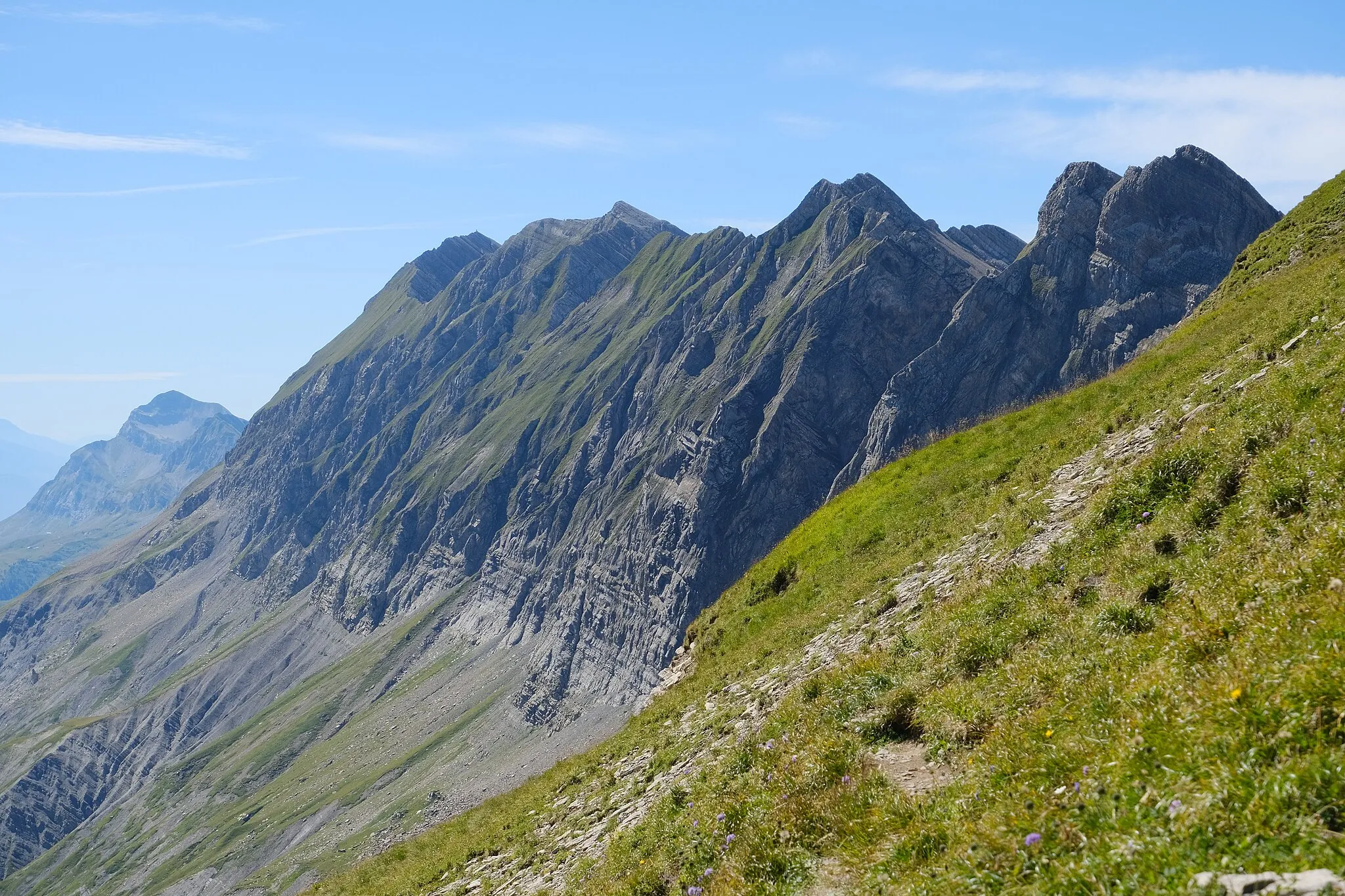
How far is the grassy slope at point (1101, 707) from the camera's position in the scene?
7.13 m

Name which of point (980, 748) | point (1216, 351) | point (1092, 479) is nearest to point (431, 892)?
point (980, 748)

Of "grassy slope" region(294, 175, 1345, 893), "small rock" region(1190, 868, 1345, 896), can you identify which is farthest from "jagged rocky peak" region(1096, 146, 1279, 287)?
"small rock" region(1190, 868, 1345, 896)

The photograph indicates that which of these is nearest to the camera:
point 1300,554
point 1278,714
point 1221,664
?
point 1278,714

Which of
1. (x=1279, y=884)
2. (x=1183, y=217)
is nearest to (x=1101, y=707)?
(x=1279, y=884)

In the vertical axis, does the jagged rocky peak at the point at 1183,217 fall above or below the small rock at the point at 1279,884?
above

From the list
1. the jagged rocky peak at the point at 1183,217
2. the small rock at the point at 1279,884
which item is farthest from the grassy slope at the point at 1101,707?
the jagged rocky peak at the point at 1183,217

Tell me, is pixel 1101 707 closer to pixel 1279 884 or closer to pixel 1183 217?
pixel 1279 884

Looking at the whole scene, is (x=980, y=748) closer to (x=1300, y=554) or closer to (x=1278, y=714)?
(x=1278, y=714)

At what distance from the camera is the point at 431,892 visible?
24.8 meters

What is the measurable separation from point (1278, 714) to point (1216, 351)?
2064cm

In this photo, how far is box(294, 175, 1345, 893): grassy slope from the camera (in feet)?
23.4

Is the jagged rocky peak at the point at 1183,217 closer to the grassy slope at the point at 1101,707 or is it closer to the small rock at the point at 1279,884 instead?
the grassy slope at the point at 1101,707

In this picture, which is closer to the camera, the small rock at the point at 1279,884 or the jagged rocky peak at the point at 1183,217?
the small rock at the point at 1279,884

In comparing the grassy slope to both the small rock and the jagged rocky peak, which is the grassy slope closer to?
the small rock
